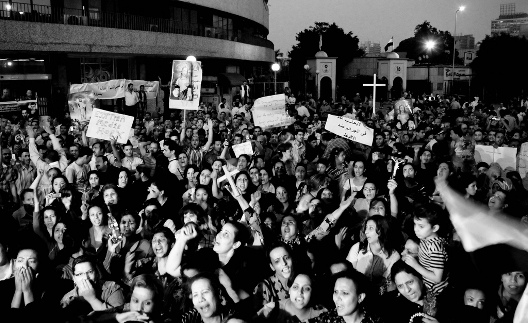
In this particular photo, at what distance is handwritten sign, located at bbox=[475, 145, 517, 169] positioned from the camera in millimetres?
10450

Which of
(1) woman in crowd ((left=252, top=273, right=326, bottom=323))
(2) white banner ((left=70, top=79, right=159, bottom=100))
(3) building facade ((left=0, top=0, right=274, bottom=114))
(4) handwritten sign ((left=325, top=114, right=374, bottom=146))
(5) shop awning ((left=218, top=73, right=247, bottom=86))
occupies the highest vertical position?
(3) building facade ((left=0, top=0, right=274, bottom=114))

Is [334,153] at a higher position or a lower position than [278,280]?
higher

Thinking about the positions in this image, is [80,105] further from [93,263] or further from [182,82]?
[93,263]

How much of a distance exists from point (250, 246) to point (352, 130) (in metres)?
5.92

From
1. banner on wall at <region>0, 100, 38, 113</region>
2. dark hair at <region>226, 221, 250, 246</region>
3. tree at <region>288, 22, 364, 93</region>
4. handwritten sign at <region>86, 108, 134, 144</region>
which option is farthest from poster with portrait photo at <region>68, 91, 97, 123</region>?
tree at <region>288, 22, 364, 93</region>

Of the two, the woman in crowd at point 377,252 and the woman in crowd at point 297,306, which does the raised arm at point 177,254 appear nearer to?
the woman in crowd at point 297,306

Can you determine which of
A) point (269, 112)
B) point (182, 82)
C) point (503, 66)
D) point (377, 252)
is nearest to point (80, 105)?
point (182, 82)

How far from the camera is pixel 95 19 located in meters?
26.6

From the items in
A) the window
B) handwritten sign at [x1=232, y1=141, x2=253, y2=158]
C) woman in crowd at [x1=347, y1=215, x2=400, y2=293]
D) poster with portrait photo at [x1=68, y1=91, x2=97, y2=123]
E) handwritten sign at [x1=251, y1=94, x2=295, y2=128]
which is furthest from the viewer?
the window

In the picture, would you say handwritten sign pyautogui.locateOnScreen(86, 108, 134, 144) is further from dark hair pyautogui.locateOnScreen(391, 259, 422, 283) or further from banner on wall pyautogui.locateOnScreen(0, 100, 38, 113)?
banner on wall pyautogui.locateOnScreen(0, 100, 38, 113)

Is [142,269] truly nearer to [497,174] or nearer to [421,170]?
[421,170]

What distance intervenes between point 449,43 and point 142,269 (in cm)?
11977

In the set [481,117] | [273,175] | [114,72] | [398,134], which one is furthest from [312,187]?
[114,72]

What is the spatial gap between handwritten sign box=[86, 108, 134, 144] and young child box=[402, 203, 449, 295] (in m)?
6.78
